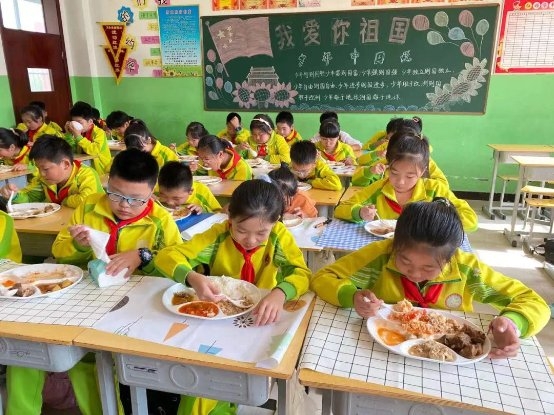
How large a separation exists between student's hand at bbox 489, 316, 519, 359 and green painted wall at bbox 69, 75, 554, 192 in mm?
5280

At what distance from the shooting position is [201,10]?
21.0 feet

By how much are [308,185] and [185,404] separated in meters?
2.15

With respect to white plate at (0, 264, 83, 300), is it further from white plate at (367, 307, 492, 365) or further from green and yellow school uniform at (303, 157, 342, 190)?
green and yellow school uniform at (303, 157, 342, 190)

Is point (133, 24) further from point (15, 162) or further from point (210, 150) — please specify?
point (210, 150)

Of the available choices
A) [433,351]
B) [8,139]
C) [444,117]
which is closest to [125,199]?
[433,351]

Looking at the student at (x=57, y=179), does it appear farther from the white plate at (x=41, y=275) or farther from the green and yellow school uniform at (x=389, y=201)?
the green and yellow school uniform at (x=389, y=201)

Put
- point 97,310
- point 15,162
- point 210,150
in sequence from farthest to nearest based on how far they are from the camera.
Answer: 1. point 15,162
2. point 210,150
3. point 97,310

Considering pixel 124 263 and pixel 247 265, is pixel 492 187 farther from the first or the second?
pixel 124 263

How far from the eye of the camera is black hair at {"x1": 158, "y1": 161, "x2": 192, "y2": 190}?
2758 mm

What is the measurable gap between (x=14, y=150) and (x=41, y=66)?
2426mm

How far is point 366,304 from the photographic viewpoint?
1.32 metres

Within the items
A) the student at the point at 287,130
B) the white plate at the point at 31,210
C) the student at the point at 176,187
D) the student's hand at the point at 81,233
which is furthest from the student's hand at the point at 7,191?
the student at the point at 287,130

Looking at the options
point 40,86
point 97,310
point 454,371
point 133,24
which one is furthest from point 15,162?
point 454,371

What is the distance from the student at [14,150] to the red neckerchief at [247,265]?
3.46 meters
